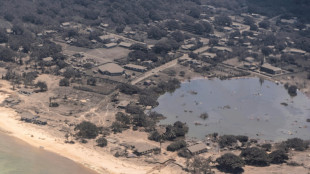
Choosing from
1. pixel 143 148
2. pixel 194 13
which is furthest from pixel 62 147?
pixel 194 13

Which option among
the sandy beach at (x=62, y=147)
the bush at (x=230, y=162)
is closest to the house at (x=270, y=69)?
the bush at (x=230, y=162)

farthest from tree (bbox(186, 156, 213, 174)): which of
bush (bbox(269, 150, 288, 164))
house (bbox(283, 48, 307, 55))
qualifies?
house (bbox(283, 48, 307, 55))

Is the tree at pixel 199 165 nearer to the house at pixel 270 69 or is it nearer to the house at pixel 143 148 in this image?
the house at pixel 143 148

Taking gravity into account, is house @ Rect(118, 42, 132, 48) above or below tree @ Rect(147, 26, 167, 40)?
below

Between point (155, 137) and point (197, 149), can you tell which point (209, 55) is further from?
point (197, 149)

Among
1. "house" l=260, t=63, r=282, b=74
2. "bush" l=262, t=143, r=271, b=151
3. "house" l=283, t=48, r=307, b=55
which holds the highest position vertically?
"house" l=283, t=48, r=307, b=55

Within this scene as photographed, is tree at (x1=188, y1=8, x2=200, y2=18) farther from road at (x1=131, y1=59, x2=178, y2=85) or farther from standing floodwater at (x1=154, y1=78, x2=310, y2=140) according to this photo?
standing floodwater at (x1=154, y1=78, x2=310, y2=140)

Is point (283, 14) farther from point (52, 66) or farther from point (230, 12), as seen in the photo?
point (52, 66)
